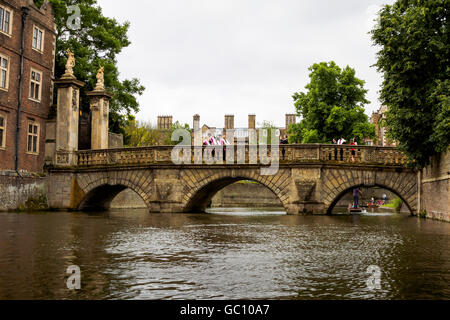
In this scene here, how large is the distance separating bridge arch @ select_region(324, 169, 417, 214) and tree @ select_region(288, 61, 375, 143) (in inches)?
731

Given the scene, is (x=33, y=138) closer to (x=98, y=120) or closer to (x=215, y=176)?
(x=98, y=120)

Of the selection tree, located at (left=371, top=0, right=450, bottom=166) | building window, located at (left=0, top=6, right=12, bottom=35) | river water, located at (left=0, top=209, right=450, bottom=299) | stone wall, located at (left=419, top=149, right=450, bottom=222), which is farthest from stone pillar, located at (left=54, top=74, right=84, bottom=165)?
stone wall, located at (left=419, top=149, right=450, bottom=222)

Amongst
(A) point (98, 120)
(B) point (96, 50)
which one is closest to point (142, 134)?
(B) point (96, 50)

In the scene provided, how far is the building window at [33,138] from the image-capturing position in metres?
25.6

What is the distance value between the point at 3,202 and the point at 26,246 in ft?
52.6

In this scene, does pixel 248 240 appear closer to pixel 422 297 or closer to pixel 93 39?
pixel 422 297

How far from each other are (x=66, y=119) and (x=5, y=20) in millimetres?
5602

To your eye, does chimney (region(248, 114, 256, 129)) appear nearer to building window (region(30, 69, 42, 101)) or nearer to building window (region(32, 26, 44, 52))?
building window (region(32, 26, 44, 52))

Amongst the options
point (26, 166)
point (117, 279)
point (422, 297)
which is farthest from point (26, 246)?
point (26, 166)

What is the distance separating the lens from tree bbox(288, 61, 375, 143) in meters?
39.2

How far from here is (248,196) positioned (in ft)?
181

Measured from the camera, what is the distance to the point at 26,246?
27.2ft

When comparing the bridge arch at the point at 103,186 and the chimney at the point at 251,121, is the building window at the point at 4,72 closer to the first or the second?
the bridge arch at the point at 103,186

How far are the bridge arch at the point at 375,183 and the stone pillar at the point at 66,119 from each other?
1343cm
